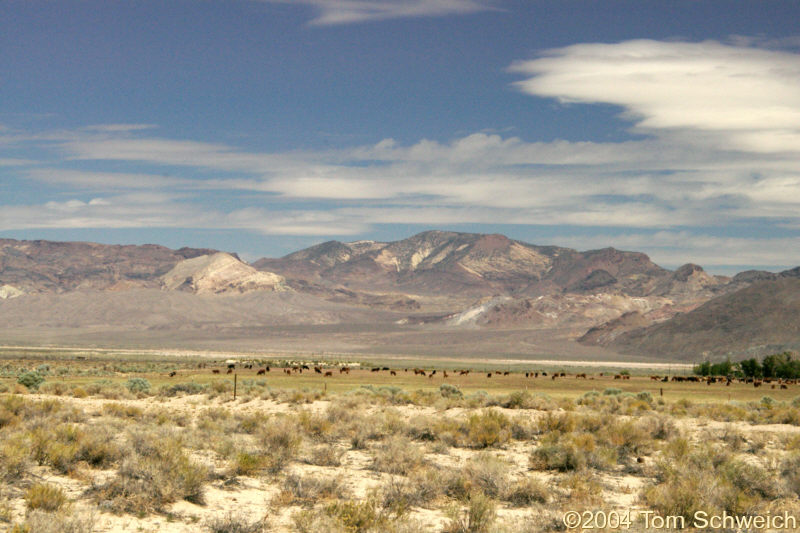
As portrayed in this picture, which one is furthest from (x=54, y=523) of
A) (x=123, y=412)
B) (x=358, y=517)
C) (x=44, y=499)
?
(x=123, y=412)

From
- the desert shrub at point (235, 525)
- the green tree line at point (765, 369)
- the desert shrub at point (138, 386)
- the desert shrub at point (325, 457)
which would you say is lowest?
the green tree line at point (765, 369)

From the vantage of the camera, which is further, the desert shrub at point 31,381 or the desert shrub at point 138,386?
the desert shrub at point 31,381

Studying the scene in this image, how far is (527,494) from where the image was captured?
14.9m

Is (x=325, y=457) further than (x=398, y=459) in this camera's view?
Yes

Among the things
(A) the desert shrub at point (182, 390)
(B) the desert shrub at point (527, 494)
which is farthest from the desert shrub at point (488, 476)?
(A) the desert shrub at point (182, 390)

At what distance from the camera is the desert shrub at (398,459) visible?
17547 millimetres

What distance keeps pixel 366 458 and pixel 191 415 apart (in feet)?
32.9

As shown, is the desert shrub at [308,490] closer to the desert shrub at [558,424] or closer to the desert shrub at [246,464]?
the desert shrub at [246,464]

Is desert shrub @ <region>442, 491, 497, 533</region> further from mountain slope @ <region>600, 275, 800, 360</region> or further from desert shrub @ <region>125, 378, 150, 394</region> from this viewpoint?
mountain slope @ <region>600, 275, 800, 360</region>

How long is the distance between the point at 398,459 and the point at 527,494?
3830 millimetres

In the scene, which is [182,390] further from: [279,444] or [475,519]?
[475,519]

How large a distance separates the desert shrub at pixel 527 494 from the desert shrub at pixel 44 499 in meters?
8.15

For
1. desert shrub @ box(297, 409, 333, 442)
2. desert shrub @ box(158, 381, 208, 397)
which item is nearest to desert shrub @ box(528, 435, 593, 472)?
desert shrub @ box(297, 409, 333, 442)

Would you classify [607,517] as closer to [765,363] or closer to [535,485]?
[535,485]
